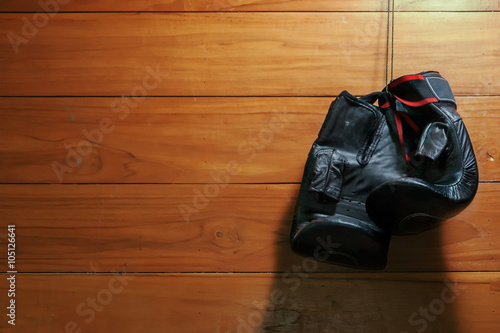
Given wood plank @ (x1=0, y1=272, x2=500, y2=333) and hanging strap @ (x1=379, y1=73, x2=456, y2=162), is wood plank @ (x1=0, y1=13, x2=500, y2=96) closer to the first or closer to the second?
hanging strap @ (x1=379, y1=73, x2=456, y2=162)

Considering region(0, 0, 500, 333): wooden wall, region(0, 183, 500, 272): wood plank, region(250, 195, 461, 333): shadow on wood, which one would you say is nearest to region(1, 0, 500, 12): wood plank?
region(0, 0, 500, 333): wooden wall

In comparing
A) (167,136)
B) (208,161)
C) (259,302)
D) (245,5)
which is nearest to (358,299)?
(259,302)

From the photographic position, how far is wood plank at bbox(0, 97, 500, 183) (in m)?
1.12

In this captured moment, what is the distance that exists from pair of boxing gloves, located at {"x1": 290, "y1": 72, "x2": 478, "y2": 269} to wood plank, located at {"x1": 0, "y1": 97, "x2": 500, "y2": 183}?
116 mm

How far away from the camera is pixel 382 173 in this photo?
1027mm

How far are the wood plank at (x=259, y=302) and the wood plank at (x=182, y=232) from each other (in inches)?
1.1

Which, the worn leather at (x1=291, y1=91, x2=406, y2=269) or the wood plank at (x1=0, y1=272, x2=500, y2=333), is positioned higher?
the worn leather at (x1=291, y1=91, x2=406, y2=269)

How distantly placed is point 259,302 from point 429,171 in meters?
0.49

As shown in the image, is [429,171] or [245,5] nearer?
[429,171]

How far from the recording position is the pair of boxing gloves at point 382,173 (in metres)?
0.90

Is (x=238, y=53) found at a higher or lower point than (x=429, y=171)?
higher

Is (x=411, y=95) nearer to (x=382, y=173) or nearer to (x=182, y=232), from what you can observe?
(x=382, y=173)

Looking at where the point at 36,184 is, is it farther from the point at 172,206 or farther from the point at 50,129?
the point at 172,206

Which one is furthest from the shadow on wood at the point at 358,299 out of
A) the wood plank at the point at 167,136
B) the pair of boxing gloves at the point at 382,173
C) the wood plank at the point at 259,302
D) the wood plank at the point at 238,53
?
the wood plank at the point at 238,53
